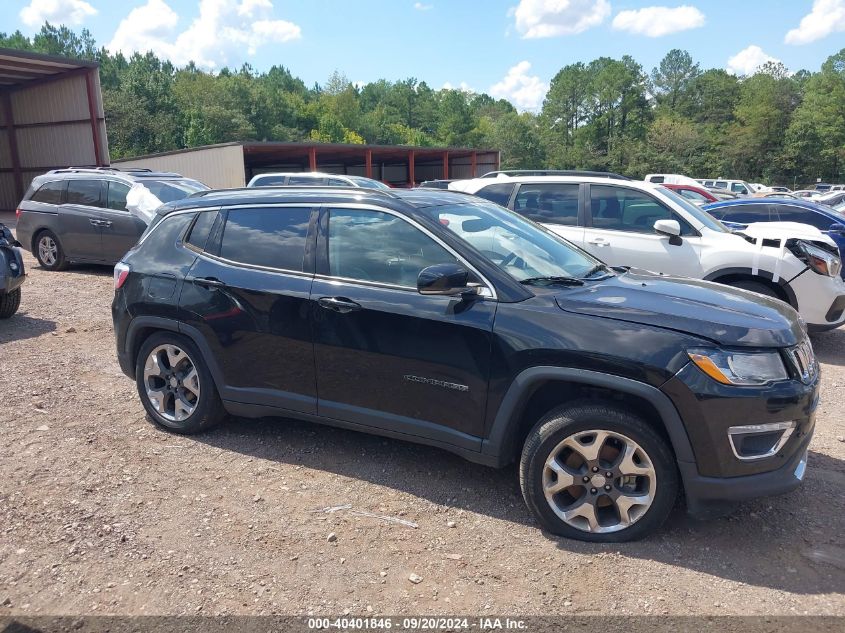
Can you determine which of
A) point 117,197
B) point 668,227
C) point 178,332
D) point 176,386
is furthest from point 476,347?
point 117,197

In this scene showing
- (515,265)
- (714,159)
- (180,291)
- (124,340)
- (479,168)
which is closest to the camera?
(515,265)

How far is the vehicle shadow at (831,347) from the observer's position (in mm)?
6996

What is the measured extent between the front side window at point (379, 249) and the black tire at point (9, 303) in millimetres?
5757

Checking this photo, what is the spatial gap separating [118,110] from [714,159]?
62.7 metres

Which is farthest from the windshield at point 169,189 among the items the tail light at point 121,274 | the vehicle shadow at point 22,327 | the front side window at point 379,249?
the front side window at point 379,249

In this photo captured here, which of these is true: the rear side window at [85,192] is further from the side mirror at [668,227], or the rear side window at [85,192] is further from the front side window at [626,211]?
the side mirror at [668,227]

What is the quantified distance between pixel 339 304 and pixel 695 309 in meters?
2.00

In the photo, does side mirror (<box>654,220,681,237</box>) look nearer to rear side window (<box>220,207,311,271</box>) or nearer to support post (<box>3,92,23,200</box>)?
rear side window (<box>220,207,311,271</box>)

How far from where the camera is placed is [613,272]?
4258 millimetres

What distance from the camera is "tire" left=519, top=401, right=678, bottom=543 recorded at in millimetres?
3164

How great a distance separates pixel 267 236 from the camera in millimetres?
4305

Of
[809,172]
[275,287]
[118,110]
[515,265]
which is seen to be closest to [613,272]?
[515,265]

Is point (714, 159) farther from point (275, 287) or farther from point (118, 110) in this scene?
point (275, 287)

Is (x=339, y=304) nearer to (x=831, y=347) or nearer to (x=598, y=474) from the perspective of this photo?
(x=598, y=474)
